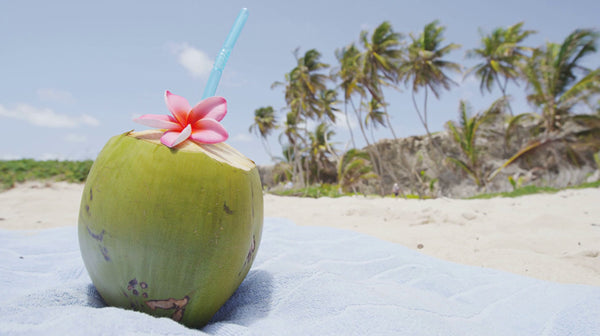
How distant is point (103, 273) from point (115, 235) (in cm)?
17

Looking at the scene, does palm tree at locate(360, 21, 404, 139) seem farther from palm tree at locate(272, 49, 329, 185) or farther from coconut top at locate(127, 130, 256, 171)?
coconut top at locate(127, 130, 256, 171)

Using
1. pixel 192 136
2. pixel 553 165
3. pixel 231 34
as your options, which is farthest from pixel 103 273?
pixel 553 165

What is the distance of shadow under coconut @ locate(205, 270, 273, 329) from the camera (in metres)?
1.01

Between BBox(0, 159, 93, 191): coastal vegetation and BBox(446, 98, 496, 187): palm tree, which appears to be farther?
BBox(446, 98, 496, 187): palm tree

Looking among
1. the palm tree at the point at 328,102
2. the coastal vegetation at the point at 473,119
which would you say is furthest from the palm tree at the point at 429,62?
the palm tree at the point at 328,102

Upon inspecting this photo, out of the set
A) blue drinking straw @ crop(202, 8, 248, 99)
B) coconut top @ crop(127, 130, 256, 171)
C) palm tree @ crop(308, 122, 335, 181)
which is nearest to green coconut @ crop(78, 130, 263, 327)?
coconut top @ crop(127, 130, 256, 171)

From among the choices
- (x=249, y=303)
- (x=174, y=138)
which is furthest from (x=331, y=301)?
(x=174, y=138)

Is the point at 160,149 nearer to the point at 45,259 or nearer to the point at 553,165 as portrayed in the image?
the point at 45,259

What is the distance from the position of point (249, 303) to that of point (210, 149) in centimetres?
58

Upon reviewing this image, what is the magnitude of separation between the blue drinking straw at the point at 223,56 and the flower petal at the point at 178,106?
186mm

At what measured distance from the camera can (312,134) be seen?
23609 millimetres

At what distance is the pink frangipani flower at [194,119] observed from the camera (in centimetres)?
93

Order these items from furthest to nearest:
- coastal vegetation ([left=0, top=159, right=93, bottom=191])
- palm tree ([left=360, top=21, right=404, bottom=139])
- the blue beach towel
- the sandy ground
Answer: palm tree ([left=360, top=21, right=404, bottom=139]), coastal vegetation ([left=0, top=159, right=93, bottom=191]), the sandy ground, the blue beach towel

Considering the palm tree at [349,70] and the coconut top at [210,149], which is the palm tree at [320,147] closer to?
the palm tree at [349,70]
